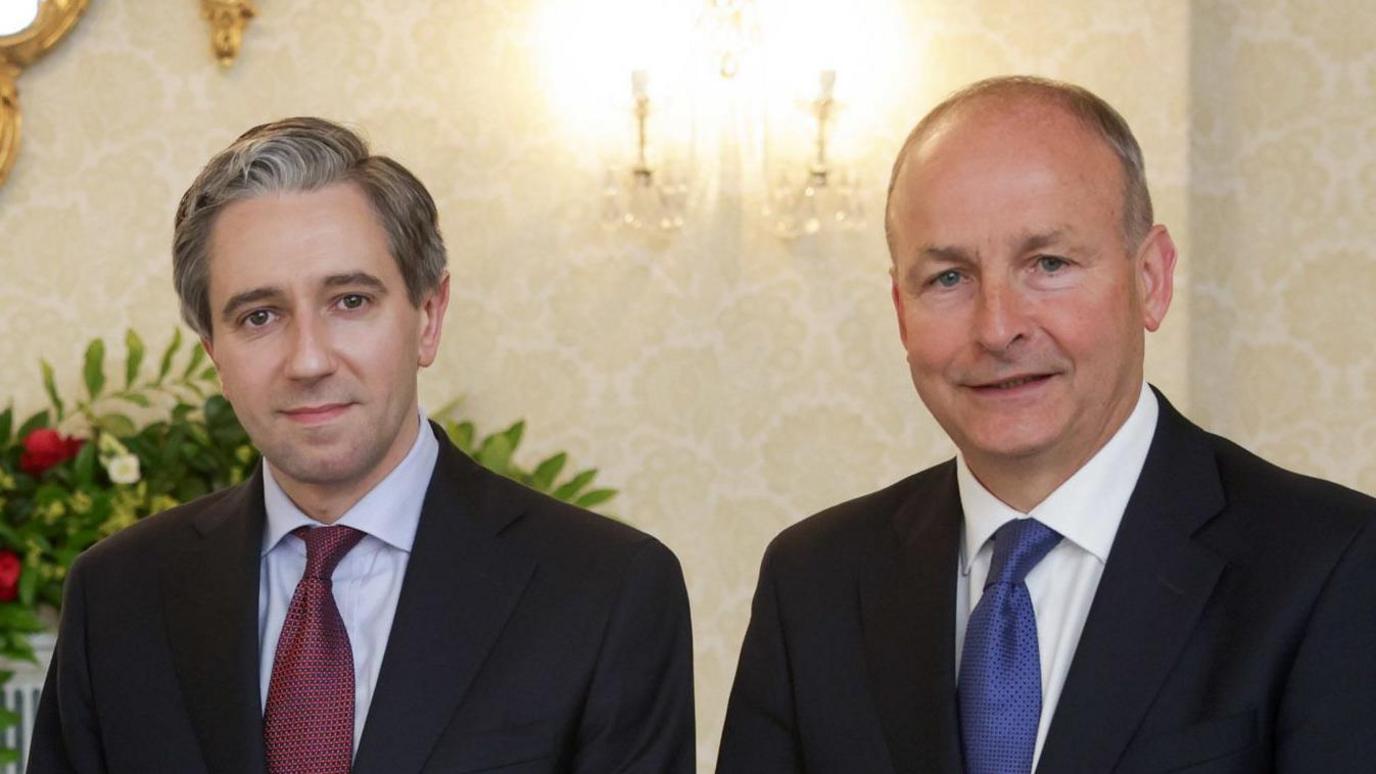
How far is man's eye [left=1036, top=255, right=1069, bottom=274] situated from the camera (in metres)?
1.76

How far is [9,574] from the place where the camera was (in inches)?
151

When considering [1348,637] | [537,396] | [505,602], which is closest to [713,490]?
[537,396]

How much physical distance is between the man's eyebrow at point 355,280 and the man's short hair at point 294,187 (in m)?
0.06

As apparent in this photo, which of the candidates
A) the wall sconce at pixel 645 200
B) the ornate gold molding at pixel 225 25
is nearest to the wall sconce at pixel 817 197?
the wall sconce at pixel 645 200

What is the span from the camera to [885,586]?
6.30ft

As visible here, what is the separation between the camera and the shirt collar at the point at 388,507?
2.03 m

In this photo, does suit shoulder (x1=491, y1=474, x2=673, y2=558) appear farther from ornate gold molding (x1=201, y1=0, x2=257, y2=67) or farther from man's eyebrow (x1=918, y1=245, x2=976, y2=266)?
ornate gold molding (x1=201, y1=0, x2=257, y2=67)

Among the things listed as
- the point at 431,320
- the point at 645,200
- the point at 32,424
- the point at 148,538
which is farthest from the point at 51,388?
the point at 431,320

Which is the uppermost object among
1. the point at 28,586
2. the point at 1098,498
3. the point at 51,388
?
the point at 1098,498

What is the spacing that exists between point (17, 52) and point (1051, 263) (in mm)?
3364

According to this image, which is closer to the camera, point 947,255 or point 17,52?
point 947,255

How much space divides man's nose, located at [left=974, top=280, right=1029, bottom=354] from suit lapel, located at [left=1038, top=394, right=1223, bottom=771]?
220mm

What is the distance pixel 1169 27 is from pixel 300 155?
2933 mm

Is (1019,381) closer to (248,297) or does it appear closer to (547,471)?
(248,297)
